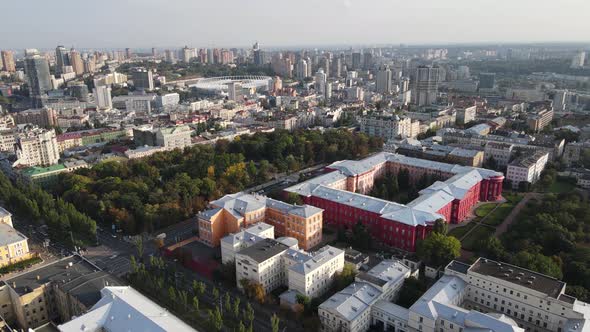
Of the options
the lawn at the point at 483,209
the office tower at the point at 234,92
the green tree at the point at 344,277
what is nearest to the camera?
the green tree at the point at 344,277

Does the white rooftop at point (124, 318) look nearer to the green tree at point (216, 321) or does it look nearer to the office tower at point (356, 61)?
the green tree at point (216, 321)

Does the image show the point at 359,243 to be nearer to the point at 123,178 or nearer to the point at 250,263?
the point at 250,263

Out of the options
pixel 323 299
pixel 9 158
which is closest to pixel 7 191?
pixel 9 158

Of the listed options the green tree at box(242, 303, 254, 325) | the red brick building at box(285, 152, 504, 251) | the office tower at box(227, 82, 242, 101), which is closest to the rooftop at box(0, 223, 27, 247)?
the green tree at box(242, 303, 254, 325)

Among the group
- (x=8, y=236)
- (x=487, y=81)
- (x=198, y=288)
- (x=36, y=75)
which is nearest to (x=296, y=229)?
(x=198, y=288)

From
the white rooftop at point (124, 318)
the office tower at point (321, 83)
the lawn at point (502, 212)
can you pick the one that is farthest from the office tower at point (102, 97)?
the lawn at point (502, 212)
